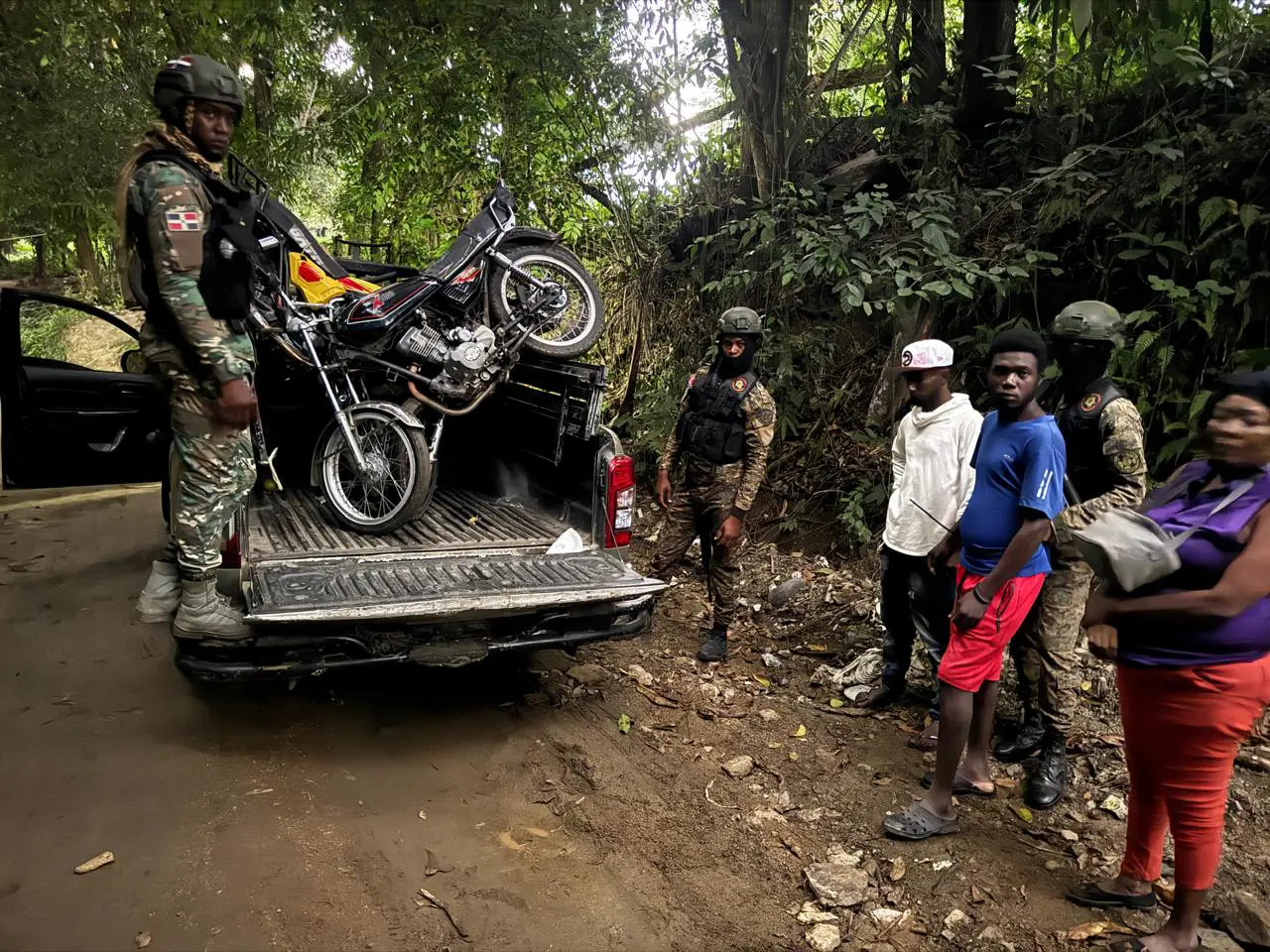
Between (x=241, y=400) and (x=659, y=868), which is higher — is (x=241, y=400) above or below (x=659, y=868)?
above

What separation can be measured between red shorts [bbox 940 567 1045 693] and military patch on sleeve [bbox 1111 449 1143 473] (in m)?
0.54

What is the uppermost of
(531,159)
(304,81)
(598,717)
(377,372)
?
(304,81)

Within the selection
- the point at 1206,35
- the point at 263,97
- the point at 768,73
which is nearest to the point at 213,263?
the point at 768,73

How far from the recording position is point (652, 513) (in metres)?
6.80

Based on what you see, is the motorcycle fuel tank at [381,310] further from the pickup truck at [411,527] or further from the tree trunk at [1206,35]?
the tree trunk at [1206,35]

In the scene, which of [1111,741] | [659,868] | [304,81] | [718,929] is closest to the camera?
[718,929]

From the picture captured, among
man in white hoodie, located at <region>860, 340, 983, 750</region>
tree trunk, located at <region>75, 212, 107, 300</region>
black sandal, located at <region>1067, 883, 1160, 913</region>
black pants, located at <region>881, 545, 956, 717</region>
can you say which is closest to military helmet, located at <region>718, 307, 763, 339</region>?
man in white hoodie, located at <region>860, 340, 983, 750</region>

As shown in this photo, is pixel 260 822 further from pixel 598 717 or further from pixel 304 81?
pixel 304 81

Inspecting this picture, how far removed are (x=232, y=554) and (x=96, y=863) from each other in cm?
117

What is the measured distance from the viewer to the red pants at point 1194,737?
2090mm

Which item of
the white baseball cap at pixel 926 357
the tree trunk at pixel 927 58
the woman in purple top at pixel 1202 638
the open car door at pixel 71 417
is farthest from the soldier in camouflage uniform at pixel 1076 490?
the open car door at pixel 71 417

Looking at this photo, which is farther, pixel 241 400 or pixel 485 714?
pixel 485 714

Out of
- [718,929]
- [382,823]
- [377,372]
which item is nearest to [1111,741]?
[718,929]

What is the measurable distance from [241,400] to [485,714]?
1.78m
